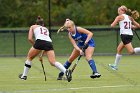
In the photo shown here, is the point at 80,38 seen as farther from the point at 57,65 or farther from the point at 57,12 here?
the point at 57,12

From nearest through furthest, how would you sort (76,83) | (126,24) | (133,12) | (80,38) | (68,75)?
(76,83)
(68,75)
(80,38)
(133,12)
(126,24)

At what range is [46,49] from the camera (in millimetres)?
15867

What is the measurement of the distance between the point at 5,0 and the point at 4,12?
1.09m

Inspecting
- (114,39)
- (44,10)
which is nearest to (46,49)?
(114,39)

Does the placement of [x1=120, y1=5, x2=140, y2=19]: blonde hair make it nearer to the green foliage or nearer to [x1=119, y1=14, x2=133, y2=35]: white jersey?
[x1=119, y1=14, x2=133, y2=35]: white jersey

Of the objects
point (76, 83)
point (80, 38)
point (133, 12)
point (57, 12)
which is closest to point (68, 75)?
point (76, 83)

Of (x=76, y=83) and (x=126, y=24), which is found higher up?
(x=126, y=24)

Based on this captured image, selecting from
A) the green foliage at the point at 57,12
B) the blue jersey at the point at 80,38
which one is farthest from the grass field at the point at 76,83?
the green foliage at the point at 57,12

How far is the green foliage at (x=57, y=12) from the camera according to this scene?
48000 millimetres

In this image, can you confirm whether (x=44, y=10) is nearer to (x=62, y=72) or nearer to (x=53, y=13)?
(x=53, y=13)

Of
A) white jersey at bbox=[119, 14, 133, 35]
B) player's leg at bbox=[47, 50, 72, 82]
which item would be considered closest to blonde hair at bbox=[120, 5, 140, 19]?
white jersey at bbox=[119, 14, 133, 35]

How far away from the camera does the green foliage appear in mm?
48000

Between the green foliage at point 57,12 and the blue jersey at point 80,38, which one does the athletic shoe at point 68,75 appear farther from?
the green foliage at point 57,12

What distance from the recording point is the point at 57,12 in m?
53.4
